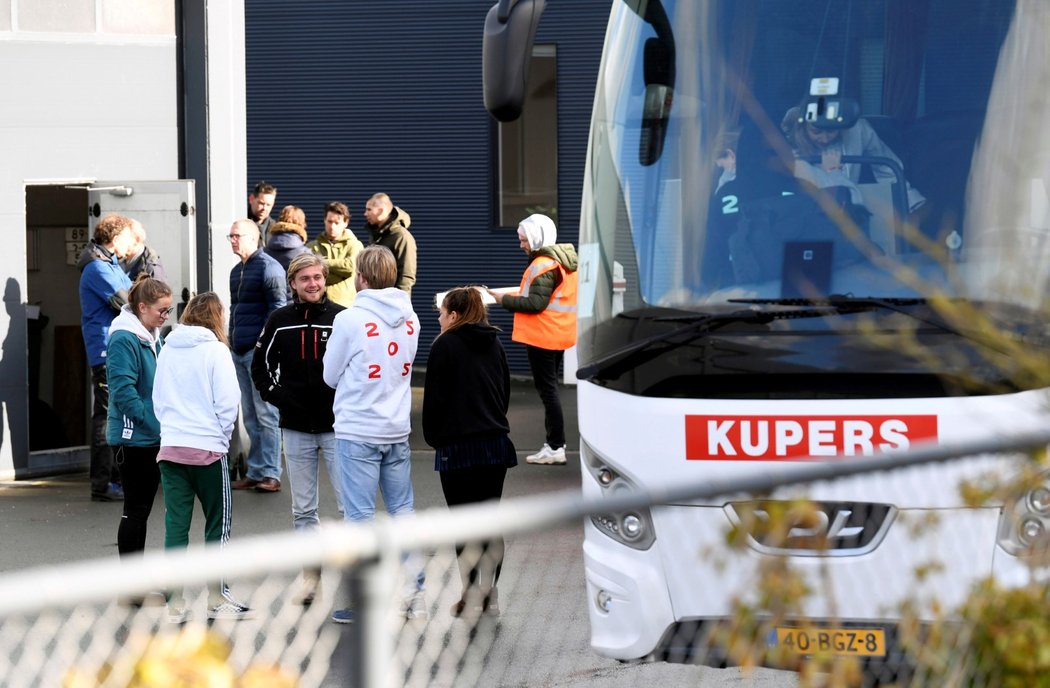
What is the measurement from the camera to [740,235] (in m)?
5.23

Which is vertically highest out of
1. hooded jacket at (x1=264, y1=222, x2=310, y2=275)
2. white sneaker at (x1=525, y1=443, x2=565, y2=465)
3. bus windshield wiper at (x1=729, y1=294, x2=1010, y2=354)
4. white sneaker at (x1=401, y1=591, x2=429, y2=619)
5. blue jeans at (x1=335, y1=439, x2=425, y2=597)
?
bus windshield wiper at (x1=729, y1=294, x2=1010, y2=354)

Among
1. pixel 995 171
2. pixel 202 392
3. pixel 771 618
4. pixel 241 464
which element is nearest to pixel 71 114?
pixel 241 464

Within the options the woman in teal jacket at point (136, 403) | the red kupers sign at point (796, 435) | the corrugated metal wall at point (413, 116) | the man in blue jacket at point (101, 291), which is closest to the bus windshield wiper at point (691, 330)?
the red kupers sign at point (796, 435)

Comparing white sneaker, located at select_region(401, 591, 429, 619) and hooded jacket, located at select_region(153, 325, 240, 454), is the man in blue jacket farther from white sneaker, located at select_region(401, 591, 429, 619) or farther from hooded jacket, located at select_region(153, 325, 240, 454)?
white sneaker, located at select_region(401, 591, 429, 619)

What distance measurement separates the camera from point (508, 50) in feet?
18.6

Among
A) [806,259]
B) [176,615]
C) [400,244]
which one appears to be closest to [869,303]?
[806,259]

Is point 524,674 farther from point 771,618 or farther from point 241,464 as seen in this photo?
point 241,464

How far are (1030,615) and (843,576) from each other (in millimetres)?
963

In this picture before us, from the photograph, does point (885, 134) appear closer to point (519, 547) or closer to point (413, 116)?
point (519, 547)

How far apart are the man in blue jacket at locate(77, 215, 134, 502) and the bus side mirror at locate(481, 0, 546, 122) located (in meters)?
4.84

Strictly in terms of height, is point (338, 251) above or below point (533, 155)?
below

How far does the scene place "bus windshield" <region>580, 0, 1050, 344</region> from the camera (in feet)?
16.6

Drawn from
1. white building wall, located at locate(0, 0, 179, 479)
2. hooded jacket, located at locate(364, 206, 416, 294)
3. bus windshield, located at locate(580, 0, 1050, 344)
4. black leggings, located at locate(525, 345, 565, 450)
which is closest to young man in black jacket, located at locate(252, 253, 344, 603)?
bus windshield, located at locate(580, 0, 1050, 344)

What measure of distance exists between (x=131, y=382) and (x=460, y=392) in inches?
65.2
